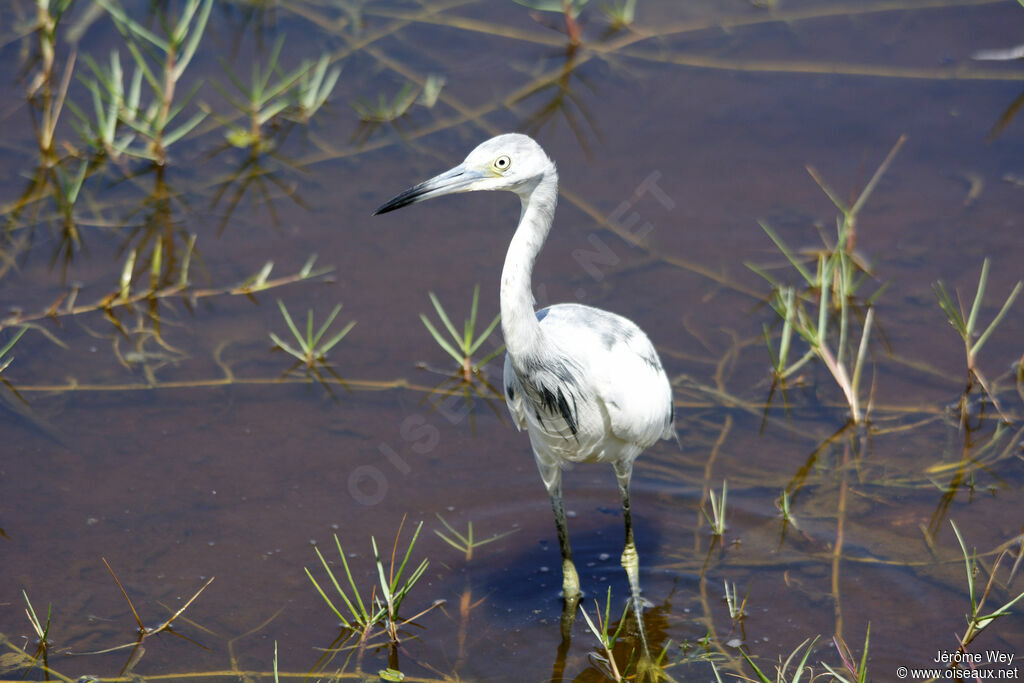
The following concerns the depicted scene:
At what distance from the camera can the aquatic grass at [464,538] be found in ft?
14.4

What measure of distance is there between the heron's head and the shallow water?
164 centimetres

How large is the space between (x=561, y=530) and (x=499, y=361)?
1.40m

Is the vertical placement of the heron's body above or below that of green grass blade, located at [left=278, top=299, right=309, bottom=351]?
above

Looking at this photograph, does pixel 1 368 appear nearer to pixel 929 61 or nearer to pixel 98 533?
pixel 98 533

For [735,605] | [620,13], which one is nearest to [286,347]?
[735,605]

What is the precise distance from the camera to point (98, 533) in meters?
4.35

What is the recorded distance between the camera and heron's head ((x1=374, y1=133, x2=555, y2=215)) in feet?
11.0

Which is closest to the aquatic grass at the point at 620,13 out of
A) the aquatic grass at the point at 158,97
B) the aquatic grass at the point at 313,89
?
the aquatic grass at the point at 313,89

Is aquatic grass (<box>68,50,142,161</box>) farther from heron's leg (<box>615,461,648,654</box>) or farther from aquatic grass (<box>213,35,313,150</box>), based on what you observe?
heron's leg (<box>615,461,648,654</box>)

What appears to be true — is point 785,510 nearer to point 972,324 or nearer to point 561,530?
point 561,530

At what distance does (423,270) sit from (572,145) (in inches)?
56.2

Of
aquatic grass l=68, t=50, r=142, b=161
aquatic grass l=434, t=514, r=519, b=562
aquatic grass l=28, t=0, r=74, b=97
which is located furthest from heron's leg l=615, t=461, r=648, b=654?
aquatic grass l=28, t=0, r=74, b=97

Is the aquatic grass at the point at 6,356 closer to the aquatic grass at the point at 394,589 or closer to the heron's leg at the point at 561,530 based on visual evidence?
the aquatic grass at the point at 394,589

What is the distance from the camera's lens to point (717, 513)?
14.4ft
